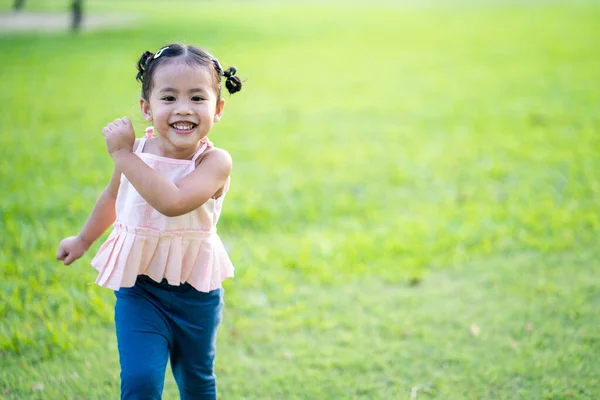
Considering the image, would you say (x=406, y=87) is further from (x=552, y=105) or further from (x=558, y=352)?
(x=558, y=352)

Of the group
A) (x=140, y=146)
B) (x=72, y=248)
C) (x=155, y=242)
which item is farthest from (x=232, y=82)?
(x=72, y=248)

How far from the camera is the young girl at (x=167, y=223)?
213cm

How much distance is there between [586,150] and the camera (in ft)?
22.0

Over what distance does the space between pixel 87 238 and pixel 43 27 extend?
14037 millimetres

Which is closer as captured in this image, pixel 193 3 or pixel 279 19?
pixel 279 19

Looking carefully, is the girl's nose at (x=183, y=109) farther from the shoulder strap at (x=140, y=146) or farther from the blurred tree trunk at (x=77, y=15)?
the blurred tree trunk at (x=77, y=15)

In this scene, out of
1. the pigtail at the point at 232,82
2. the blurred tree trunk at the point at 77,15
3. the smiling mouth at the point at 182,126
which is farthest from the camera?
the blurred tree trunk at the point at 77,15

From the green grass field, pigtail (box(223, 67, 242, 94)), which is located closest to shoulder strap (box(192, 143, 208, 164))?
pigtail (box(223, 67, 242, 94))

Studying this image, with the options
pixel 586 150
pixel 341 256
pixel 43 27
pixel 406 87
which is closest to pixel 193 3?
pixel 43 27

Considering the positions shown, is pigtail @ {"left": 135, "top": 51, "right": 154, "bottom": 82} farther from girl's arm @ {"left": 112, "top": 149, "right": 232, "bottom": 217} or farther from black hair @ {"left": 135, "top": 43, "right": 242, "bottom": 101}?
girl's arm @ {"left": 112, "top": 149, "right": 232, "bottom": 217}

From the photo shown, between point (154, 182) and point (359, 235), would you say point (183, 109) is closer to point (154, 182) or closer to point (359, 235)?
point (154, 182)

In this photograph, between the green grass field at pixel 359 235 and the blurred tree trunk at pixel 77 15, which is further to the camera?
the blurred tree trunk at pixel 77 15

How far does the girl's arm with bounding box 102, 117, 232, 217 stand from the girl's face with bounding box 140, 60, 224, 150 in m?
0.11

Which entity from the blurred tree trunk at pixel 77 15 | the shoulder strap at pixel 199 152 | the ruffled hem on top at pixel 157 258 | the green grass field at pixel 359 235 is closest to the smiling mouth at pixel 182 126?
the shoulder strap at pixel 199 152
